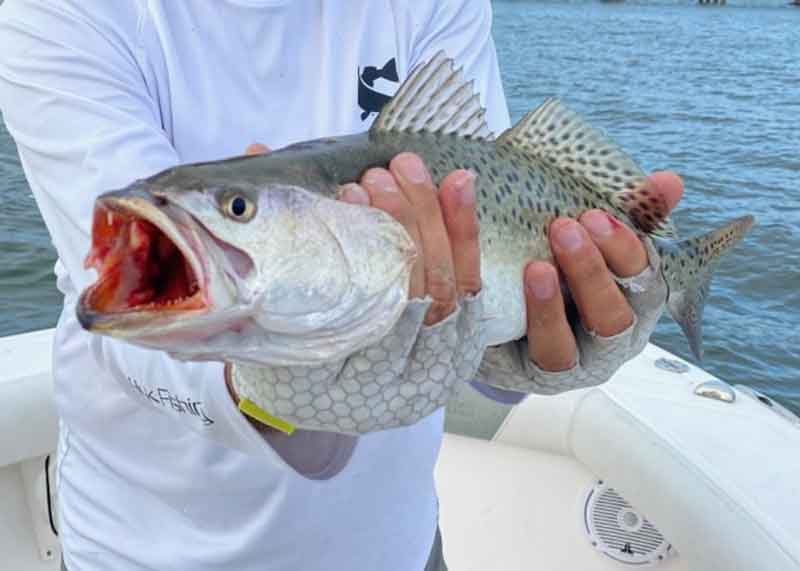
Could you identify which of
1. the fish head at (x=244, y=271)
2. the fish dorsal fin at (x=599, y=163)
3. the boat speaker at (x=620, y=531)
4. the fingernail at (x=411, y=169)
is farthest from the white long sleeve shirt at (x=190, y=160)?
the boat speaker at (x=620, y=531)

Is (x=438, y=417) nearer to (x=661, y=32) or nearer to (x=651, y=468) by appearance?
(x=651, y=468)

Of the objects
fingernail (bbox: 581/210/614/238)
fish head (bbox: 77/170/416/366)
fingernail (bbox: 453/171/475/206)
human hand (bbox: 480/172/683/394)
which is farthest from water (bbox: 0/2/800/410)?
fish head (bbox: 77/170/416/366)

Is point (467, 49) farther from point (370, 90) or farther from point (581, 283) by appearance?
point (581, 283)

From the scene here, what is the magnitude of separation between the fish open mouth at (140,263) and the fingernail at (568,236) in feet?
2.52

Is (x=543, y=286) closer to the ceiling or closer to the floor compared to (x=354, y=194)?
closer to the floor

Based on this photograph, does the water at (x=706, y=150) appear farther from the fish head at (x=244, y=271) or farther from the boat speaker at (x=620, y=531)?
the fish head at (x=244, y=271)

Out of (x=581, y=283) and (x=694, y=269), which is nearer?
(x=581, y=283)

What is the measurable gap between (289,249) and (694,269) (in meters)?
1.26

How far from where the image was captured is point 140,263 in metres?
1.25

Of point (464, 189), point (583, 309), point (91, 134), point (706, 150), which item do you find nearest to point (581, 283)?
point (583, 309)

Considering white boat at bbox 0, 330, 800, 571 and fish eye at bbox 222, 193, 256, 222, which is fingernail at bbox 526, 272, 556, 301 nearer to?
fish eye at bbox 222, 193, 256, 222

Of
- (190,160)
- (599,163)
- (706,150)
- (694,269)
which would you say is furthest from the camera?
(706,150)

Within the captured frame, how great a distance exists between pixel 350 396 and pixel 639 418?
7.85 feet

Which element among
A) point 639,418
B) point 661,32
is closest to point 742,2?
point 661,32
